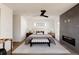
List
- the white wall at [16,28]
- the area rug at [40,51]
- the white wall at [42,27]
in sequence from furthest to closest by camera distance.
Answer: the white wall at [42,27]
the white wall at [16,28]
the area rug at [40,51]

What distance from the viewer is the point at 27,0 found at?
4.33 ft

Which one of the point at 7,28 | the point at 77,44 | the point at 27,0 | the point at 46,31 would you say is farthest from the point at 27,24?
the point at 27,0

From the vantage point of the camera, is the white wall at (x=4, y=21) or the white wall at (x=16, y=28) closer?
the white wall at (x=4, y=21)

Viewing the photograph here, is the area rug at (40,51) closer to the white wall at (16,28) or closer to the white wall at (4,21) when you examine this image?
the white wall at (4,21)

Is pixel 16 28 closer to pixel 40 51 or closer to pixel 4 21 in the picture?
pixel 4 21

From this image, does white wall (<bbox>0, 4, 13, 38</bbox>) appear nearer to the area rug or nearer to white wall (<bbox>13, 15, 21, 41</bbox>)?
the area rug

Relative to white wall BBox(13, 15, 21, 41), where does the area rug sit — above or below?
below

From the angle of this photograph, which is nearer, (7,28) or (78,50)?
(78,50)

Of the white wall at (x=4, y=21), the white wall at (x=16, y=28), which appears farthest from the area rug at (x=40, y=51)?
the white wall at (x=16, y=28)

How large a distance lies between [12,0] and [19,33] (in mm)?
7765

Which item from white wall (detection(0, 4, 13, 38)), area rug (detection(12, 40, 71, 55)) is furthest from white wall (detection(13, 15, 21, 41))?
white wall (detection(0, 4, 13, 38))
